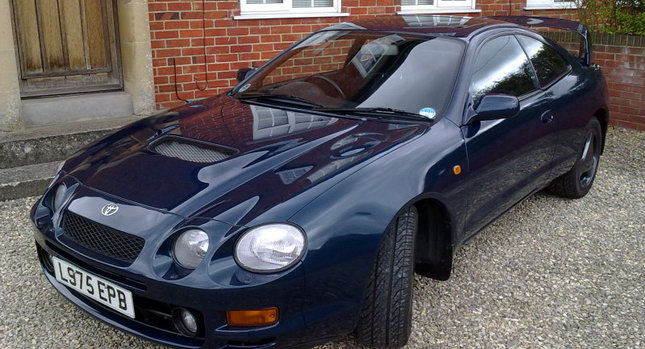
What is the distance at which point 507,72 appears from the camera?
4.04 metres

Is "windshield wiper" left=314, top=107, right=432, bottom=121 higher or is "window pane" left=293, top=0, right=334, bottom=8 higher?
"window pane" left=293, top=0, right=334, bottom=8

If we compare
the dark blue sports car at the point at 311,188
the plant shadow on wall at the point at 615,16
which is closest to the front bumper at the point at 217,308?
the dark blue sports car at the point at 311,188

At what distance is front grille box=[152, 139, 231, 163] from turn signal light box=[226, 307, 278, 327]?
0.83 meters

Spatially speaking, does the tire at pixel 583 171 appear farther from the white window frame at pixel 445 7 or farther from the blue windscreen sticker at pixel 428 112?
the white window frame at pixel 445 7

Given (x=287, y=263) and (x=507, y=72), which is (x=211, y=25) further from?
(x=287, y=263)

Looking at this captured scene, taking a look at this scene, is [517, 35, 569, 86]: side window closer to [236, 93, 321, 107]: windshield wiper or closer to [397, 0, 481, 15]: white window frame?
[236, 93, 321, 107]: windshield wiper

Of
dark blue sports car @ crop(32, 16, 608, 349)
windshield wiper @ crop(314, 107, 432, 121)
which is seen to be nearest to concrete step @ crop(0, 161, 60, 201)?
dark blue sports car @ crop(32, 16, 608, 349)

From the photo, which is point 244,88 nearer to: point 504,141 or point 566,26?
point 504,141

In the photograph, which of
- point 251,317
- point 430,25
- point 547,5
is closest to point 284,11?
point 430,25

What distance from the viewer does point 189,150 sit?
3162 millimetres

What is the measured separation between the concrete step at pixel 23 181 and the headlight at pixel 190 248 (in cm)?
294

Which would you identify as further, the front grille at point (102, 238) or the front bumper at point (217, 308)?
the front grille at point (102, 238)

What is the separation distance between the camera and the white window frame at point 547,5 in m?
9.39

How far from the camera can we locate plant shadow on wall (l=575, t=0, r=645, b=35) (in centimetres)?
800
